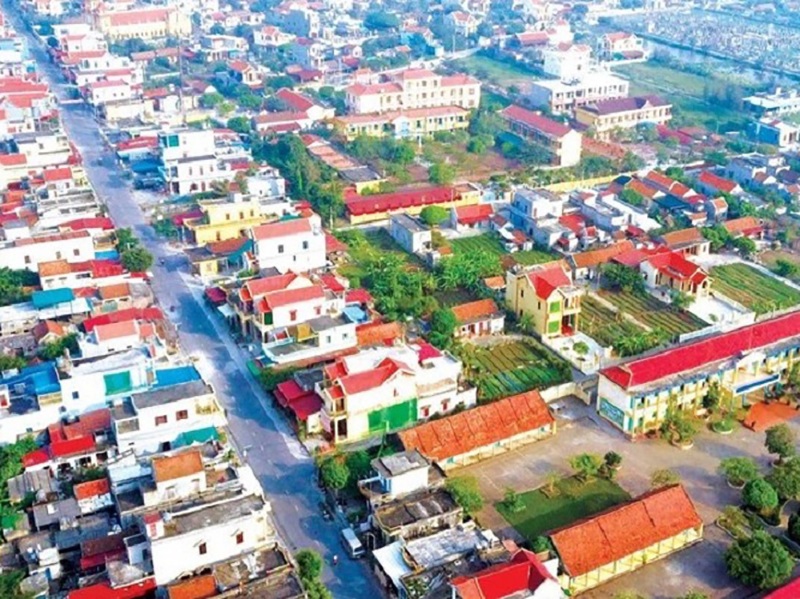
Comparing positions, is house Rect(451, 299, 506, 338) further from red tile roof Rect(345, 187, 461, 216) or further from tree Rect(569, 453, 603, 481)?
red tile roof Rect(345, 187, 461, 216)

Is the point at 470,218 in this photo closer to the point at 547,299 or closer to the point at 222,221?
the point at 222,221

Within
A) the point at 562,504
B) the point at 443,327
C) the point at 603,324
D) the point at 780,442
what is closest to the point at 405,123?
the point at 603,324

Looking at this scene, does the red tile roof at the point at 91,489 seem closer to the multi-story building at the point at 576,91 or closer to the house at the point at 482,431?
the house at the point at 482,431

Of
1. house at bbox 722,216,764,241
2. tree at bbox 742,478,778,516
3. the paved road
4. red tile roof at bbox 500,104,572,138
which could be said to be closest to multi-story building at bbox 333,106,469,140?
red tile roof at bbox 500,104,572,138

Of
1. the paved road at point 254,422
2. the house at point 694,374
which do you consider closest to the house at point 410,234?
the paved road at point 254,422

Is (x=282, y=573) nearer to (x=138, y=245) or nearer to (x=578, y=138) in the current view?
(x=138, y=245)

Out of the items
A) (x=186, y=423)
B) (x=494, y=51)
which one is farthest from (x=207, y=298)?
(x=494, y=51)

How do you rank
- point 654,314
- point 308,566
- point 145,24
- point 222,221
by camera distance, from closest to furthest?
1. point 308,566
2. point 654,314
3. point 222,221
4. point 145,24
